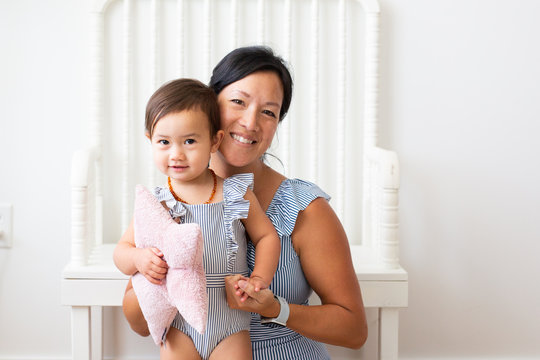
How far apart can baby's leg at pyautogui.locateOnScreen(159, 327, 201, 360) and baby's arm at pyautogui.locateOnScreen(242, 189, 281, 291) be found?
0.50 ft

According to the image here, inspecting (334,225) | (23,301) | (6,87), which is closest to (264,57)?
(334,225)

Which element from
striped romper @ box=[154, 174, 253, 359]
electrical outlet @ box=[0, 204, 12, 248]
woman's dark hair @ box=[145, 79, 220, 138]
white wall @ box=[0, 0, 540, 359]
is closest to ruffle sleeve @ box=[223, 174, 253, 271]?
striped romper @ box=[154, 174, 253, 359]

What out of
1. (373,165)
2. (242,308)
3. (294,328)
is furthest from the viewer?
(373,165)

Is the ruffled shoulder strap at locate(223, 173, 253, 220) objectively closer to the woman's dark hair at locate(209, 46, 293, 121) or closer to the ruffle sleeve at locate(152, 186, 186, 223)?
the ruffle sleeve at locate(152, 186, 186, 223)

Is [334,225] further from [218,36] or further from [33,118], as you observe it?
[33,118]

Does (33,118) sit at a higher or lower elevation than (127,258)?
higher

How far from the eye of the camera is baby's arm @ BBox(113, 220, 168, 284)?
997 mm

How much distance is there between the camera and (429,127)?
1.98 meters

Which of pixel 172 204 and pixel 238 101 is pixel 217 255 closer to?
pixel 172 204

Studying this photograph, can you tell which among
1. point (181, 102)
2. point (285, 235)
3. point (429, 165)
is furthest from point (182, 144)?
point (429, 165)

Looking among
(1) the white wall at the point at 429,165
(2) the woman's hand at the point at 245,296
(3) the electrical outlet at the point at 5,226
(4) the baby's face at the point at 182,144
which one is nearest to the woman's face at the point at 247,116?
(4) the baby's face at the point at 182,144

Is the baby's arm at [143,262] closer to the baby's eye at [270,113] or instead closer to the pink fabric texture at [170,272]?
the pink fabric texture at [170,272]

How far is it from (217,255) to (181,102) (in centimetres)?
26

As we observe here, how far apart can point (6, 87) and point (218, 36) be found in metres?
0.66
